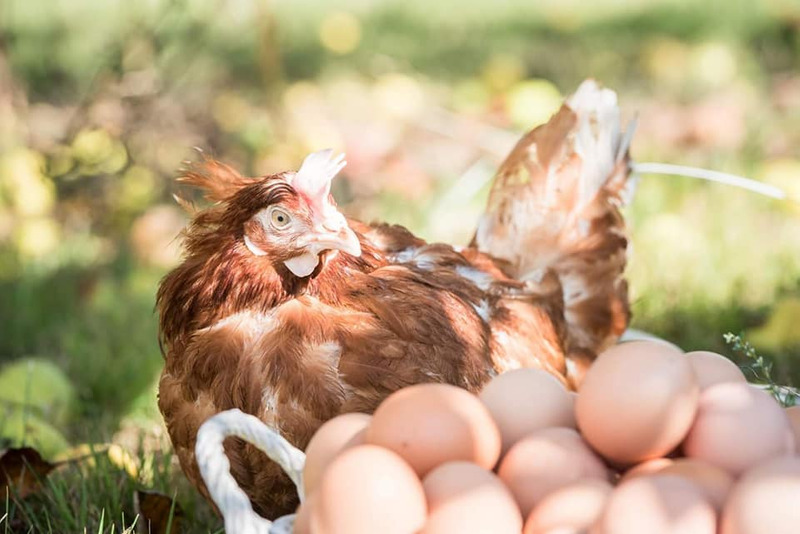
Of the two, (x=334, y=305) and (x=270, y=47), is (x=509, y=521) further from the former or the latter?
(x=270, y=47)

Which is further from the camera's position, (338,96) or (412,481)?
(338,96)

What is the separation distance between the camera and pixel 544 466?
131 centimetres

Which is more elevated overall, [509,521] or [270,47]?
[270,47]

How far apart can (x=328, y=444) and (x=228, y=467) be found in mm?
153

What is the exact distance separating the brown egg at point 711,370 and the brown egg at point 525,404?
7.1 inches

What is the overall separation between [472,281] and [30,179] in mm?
2457

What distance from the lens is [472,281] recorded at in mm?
2389

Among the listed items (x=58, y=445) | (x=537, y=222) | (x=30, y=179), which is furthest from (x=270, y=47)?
(x=58, y=445)

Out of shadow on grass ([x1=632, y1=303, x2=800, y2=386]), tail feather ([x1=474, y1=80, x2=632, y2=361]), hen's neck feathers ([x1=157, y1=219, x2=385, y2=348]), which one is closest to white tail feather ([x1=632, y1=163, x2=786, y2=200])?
tail feather ([x1=474, y1=80, x2=632, y2=361])

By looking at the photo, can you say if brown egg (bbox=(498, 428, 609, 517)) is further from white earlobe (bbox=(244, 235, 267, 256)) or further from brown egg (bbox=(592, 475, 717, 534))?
white earlobe (bbox=(244, 235, 267, 256))

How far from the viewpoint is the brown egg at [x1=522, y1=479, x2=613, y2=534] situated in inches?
48.1

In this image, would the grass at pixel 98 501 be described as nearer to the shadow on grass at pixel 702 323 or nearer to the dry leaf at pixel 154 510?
the dry leaf at pixel 154 510

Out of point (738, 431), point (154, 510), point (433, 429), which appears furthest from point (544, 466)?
point (154, 510)

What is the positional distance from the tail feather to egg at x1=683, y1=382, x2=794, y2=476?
1315 mm
